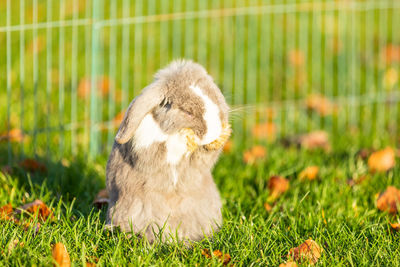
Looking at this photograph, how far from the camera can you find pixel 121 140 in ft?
8.80

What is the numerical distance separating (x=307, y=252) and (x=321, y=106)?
2821 millimetres

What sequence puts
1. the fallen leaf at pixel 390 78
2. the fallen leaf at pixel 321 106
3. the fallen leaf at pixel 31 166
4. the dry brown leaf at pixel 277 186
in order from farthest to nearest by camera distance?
the fallen leaf at pixel 390 78, the fallen leaf at pixel 321 106, the fallen leaf at pixel 31 166, the dry brown leaf at pixel 277 186

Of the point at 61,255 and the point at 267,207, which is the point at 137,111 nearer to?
the point at 61,255

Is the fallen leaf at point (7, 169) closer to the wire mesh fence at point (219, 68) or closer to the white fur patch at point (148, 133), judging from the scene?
the wire mesh fence at point (219, 68)

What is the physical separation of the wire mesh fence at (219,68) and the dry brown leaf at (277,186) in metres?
1.20

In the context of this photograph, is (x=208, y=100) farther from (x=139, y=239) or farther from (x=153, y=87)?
(x=139, y=239)

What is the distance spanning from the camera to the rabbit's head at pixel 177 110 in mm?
2650

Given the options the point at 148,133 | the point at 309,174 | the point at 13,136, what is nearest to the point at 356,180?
the point at 309,174

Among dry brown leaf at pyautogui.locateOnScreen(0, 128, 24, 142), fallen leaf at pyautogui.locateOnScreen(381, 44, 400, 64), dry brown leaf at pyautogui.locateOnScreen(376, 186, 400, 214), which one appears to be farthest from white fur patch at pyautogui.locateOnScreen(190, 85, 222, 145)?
fallen leaf at pyautogui.locateOnScreen(381, 44, 400, 64)

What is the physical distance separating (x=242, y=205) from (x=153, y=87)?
116cm

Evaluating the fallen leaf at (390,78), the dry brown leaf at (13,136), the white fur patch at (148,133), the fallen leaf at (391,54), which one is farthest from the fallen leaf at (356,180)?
the fallen leaf at (391,54)

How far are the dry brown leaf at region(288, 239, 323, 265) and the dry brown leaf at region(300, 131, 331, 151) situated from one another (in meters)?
1.85

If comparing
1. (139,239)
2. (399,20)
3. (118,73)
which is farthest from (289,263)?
(399,20)

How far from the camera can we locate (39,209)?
10.8 feet
